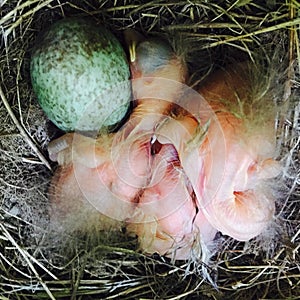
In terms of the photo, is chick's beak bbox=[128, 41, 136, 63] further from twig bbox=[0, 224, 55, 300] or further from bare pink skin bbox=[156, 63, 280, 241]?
twig bbox=[0, 224, 55, 300]

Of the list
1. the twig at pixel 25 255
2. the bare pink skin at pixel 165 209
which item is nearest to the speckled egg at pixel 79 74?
the bare pink skin at pixel 165 209

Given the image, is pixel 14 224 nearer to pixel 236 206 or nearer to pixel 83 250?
pixel 83 250

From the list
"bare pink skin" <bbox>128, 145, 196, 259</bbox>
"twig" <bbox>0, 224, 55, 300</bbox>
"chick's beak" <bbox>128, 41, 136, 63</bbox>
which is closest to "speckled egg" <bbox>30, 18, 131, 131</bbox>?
"chick's beak" <bbox>128, 41, 136, 63</bbox>

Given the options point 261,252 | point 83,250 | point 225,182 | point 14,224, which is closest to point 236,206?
point 225,182

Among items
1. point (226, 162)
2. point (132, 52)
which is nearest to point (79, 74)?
point (132, 52)

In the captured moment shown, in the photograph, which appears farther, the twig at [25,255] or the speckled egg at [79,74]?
the twig at [25,255]

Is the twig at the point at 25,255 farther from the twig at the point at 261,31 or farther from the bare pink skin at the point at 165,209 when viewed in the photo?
the twig at the point at 261,31
